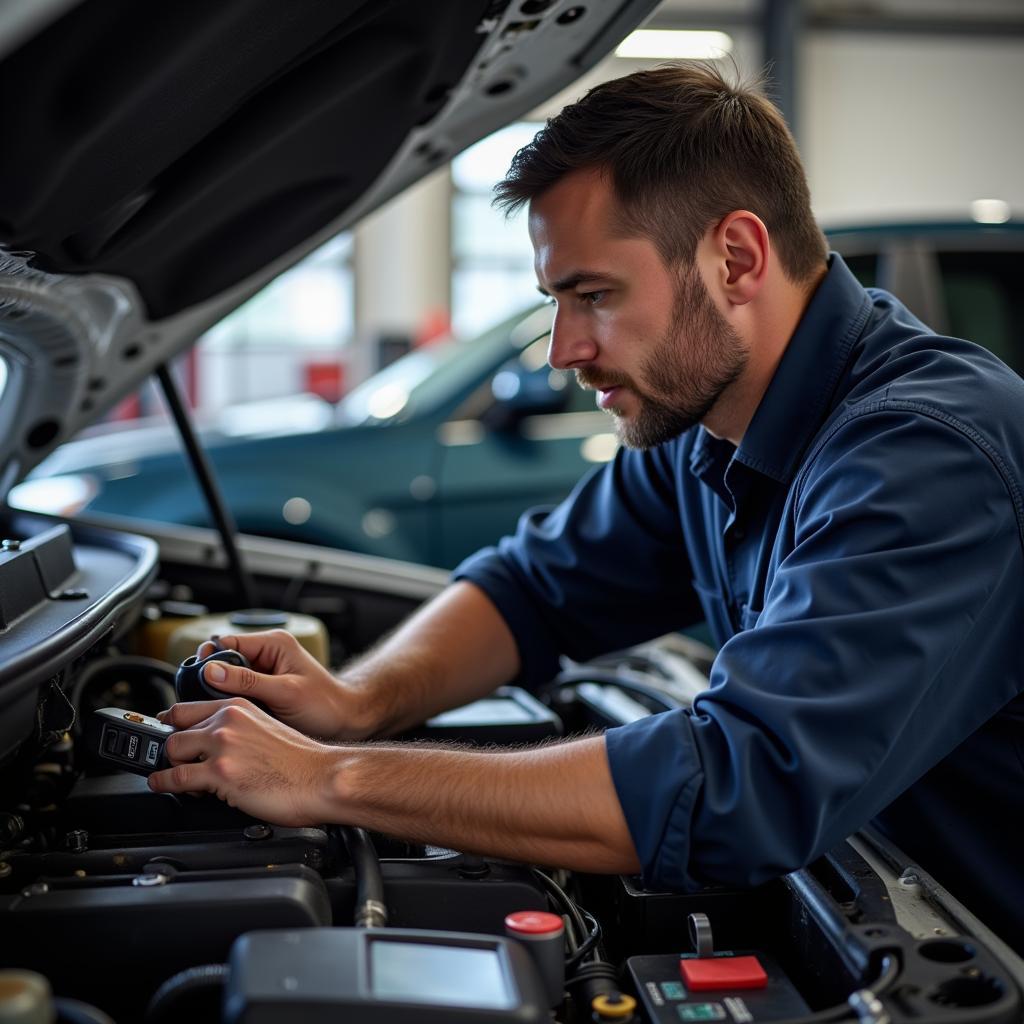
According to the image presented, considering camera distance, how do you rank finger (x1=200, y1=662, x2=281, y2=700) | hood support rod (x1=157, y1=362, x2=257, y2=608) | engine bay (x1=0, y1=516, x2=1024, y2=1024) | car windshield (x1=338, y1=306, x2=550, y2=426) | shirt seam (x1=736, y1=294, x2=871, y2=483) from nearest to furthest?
engine bay (x1=0, y1=516, x2=1024, y2=1024)
finger (x1=200, y1=662, x2=281, y2=700)
shirt seam (x1=736, y1=294, x2=871, y2=483)
hood support rod (x1=157, y1=362, x2=257, y2=608)
car windshield (x1=338, y1=306, x2=550, y2=426)

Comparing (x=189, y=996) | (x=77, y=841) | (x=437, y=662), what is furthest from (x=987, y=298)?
(x=189, y=996)

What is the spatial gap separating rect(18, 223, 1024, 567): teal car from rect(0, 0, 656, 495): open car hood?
1.49m

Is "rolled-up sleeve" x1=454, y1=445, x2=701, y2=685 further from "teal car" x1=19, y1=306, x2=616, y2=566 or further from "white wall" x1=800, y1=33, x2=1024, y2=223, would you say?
"white wall" x1=800, y1=33, x2=1024, y2=223

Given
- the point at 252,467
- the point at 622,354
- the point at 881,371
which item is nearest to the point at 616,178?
the point at 622,354

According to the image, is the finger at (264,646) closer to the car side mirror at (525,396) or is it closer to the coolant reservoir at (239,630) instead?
the coolant reservoir at (239,630)

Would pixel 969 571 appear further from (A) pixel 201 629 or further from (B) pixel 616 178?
(A) pixel 201 629

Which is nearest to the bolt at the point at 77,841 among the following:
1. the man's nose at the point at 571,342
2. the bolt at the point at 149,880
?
the bolt at the point at 149,880

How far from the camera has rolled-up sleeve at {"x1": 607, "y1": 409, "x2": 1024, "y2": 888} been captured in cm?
98

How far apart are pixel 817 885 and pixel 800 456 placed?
0.47 meters

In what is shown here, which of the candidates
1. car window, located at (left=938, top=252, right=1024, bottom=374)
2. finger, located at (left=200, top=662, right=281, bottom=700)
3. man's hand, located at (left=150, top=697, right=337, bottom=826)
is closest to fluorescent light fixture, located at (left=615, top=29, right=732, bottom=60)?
car window, located at (left=938, top=252, right=1024, bottom=374)

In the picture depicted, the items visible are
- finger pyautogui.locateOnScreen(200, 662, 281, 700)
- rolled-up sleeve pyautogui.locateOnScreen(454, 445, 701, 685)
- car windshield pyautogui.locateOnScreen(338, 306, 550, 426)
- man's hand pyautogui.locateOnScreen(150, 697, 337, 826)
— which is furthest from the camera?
car windshield pyautogui.locateOnScreen(338, 306, 550, 426)

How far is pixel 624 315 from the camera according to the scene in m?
1.31

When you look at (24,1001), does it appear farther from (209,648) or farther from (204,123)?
(204,123)

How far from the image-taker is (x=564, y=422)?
3477mm
